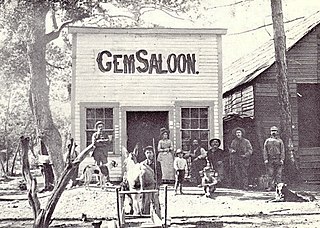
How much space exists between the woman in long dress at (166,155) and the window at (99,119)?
746 mm

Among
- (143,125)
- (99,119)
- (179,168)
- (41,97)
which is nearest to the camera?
(41,97)

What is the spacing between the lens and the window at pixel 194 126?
7746 millimetres

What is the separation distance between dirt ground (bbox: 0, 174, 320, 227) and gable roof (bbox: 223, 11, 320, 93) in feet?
8.31

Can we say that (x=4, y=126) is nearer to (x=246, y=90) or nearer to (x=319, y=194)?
(x=246, y=90)

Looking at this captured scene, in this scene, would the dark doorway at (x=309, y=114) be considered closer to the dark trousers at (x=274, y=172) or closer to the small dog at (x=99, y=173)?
the dark trousers at (x=274, y=172)

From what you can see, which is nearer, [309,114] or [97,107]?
[97,107]

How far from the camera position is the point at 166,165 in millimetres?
7258

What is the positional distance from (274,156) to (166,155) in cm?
157

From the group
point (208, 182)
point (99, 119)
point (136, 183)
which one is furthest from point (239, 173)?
point (136, 183)

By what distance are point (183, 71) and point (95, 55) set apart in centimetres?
128

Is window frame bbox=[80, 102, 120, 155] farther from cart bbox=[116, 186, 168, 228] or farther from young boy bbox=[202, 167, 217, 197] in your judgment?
cart bbox=[116, 186, 168, 228]

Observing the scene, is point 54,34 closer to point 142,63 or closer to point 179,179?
point 142,63

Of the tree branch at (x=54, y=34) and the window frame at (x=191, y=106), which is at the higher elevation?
the tree branch at (x=54, y=34)

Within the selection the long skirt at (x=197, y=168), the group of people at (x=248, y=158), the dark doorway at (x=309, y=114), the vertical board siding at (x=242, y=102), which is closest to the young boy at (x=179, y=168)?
the long skirt at (x=197, y=168)
